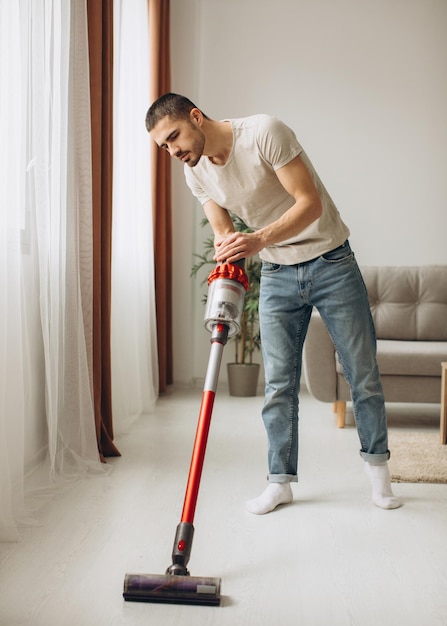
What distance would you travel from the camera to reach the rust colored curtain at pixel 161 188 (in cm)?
427

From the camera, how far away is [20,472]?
2107 mm

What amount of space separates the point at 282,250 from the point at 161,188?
244cm

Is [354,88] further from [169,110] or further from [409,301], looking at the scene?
[169,110]

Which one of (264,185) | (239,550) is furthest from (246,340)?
(239,550)

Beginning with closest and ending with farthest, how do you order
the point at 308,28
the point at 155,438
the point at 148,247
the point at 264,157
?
the point at 264,157 → the point at 155,438 → the point at 148,247 → the point at 308,28

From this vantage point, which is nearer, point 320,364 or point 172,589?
point 172,589

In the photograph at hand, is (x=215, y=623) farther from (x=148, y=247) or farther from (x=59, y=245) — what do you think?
(x=148, y=247)

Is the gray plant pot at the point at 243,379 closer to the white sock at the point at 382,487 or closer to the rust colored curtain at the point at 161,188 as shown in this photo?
the rust colored curtain at the point at 161,188

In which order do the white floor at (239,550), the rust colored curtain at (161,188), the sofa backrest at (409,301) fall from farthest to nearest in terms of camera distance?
the rust colored curtain at (161,188), the sofa backrest at (409,301), the white floor at (239,550)

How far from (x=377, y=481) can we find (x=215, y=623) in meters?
0.94

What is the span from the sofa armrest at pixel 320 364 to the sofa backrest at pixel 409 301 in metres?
0.66

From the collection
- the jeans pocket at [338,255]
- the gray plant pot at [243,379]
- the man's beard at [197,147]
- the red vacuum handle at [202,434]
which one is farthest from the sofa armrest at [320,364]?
the red vacuum handle at [202,434]

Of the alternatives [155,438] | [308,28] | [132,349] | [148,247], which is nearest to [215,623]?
[155,438]

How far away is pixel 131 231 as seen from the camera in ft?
12.0
